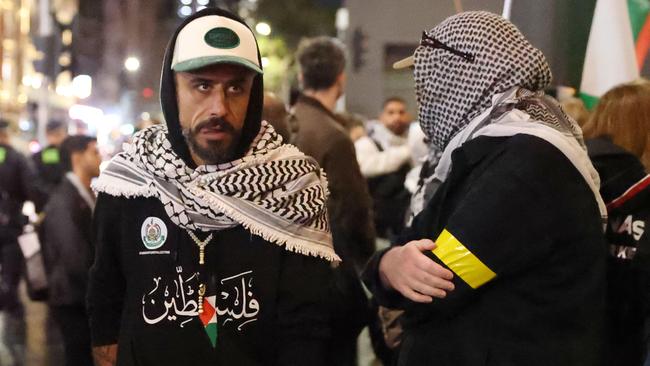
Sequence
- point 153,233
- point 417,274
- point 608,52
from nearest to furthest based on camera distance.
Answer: point 417,274 → point 153,233 → point 608,52

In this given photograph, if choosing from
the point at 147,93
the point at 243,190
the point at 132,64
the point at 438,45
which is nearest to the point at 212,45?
the point at 243,190

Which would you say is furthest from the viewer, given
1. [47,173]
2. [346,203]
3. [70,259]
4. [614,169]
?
[47,173]

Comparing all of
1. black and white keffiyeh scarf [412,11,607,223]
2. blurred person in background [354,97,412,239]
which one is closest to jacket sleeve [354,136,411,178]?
blurred person in background [354,97,412,239]

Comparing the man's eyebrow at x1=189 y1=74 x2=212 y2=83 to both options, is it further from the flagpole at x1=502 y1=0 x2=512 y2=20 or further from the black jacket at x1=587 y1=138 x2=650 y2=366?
the flagpole at x1=502 y1=0 x2=512 y2=20

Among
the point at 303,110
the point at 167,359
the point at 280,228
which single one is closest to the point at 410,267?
the point at 280,228

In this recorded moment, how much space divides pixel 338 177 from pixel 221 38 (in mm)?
1979

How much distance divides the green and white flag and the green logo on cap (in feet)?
8.90

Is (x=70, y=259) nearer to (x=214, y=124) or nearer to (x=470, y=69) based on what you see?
(x=214, y=124)

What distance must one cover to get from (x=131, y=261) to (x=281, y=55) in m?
32.6

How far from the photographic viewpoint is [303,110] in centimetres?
482

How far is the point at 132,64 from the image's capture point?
180 ft

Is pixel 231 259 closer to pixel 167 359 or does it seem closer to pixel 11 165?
pixel 167 359

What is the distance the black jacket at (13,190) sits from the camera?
8625 millimetres

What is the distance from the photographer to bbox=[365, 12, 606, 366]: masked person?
228 centimetres
